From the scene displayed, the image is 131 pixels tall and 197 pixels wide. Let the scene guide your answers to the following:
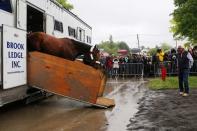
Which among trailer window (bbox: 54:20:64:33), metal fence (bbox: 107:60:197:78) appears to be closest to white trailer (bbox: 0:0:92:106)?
trailer window (bbox: 54:20:64:33)

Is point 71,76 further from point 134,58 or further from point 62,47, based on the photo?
point 134,58

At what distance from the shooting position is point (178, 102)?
13.4 m

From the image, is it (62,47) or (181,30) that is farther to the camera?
(181,30)

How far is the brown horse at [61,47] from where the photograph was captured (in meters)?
12.2

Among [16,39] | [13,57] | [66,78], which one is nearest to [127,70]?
[66,78]

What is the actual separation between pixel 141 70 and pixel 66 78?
17.2 meters

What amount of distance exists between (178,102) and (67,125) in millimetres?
4913

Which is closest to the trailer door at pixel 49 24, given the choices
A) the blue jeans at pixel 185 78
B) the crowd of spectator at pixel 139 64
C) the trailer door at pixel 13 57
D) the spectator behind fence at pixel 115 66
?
the trailer door at pixel 13 57

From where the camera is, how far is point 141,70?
28719 millimetres

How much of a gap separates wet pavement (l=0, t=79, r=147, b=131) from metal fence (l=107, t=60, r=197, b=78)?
44.4 ft

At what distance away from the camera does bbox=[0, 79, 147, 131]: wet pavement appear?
9.48 meters

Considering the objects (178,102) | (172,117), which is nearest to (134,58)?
(178,102)

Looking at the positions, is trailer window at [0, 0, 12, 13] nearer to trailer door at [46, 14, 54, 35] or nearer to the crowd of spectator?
trailer door at [46, 14, 54, 35]

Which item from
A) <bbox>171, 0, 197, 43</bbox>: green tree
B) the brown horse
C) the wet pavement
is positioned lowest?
the wet pavement
